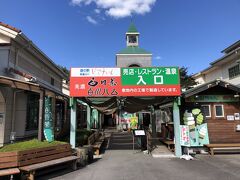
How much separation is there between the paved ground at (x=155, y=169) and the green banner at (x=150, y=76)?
334 cm

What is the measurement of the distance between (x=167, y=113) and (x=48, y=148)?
8.77m

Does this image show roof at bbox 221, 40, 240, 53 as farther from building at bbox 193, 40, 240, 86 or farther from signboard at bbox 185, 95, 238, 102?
signboard at bbox 185, 95, 238, 102

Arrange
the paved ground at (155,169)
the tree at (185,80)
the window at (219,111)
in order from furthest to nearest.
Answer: the tree at (185,80)
the window at (219,111)
the paved ground at (155,169)

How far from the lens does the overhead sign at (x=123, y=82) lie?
9820 mm

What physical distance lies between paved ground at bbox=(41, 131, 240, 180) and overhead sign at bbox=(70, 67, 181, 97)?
112 inches

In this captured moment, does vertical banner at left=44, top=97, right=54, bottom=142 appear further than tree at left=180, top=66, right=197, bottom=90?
No

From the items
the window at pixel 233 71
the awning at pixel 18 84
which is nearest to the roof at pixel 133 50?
the window at pixel 233 71

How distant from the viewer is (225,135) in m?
11.3

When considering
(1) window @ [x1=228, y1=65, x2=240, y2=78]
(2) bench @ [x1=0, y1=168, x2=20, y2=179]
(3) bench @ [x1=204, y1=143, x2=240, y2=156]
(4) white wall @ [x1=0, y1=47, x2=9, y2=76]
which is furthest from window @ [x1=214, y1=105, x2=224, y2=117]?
(4) white wall @ [x1=0, y1=47, x2=9, y2=76]

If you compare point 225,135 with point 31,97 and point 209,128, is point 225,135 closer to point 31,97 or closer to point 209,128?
point 209,128

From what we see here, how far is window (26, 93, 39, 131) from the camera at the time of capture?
11984mm

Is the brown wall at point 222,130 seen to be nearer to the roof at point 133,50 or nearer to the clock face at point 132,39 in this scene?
the roof at point 133,50

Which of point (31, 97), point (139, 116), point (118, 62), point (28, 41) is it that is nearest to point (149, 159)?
point (31, 97)

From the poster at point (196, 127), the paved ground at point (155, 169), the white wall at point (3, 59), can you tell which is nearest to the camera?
the paved ground at point (155, 169)
